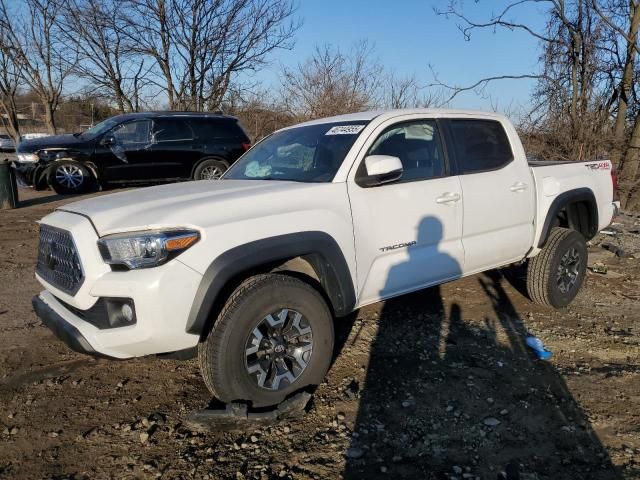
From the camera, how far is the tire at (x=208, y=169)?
10977mm

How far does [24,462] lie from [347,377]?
193 centimetres

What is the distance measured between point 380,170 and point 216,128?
28.7 feet

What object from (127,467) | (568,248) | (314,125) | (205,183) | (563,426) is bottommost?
(563,426)

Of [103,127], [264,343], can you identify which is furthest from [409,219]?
[103,127]

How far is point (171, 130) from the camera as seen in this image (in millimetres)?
10789

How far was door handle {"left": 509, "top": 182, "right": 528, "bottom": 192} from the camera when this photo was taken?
4105mm

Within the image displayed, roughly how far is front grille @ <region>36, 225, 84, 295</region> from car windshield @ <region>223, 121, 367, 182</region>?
144cm

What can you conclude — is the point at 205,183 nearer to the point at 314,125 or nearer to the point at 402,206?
the point at 314,125

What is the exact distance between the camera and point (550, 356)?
12.0 ft

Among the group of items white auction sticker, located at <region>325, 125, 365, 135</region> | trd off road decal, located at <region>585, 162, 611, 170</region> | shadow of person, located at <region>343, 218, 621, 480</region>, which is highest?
white auction sticker, located at <region>325, 125, 365, 135</region>

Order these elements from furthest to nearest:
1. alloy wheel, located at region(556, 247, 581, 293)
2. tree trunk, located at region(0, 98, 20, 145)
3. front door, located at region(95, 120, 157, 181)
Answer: tree trunk, located at region(0, 98, 20, 145) → front door, located at region(95, 120, 157, 181) → alloy wheel, located at region(556, 247, 581, 293)

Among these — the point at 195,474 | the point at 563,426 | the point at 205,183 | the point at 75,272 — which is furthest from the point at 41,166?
the point at 563,426

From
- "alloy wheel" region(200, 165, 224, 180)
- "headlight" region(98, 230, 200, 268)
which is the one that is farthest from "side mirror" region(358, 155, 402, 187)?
"alloy wheel" region(200, 165, 224, 180)

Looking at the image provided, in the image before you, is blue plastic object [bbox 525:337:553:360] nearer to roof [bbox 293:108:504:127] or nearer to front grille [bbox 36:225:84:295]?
roof [bbox 293:108:504:127]
